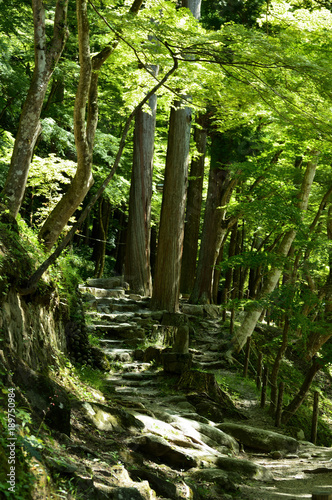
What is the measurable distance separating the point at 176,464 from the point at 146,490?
4.89 feet

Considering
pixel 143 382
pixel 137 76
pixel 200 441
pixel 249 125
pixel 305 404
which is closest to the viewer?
pixel 200 441

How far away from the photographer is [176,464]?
5.12 meters

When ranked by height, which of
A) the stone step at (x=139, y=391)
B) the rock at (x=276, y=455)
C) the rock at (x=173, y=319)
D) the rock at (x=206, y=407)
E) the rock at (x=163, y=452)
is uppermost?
the rock at (x=173, y=319)

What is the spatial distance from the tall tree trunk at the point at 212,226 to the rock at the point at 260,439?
7.89m

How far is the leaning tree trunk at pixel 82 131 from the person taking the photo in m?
5.90

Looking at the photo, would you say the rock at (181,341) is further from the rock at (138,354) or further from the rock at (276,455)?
the rock at (276,455)

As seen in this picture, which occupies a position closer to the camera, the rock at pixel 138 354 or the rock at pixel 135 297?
the rock at pixel 138 354

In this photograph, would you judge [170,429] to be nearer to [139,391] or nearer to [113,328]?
[139,391]

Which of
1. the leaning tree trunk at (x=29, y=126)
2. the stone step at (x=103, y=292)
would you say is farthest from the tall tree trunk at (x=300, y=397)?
the leaning tree trunk at (x=29, y=126)

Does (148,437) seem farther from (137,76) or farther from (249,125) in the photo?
(249,125)

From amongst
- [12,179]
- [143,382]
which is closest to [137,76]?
[12,179]

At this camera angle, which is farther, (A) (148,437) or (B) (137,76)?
(B) (137,76)

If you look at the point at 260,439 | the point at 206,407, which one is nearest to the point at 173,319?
the point at 206,407

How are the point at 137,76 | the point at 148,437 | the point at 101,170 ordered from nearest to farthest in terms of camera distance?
the point at 148,437
the point at 137,76
the point at 101,170
